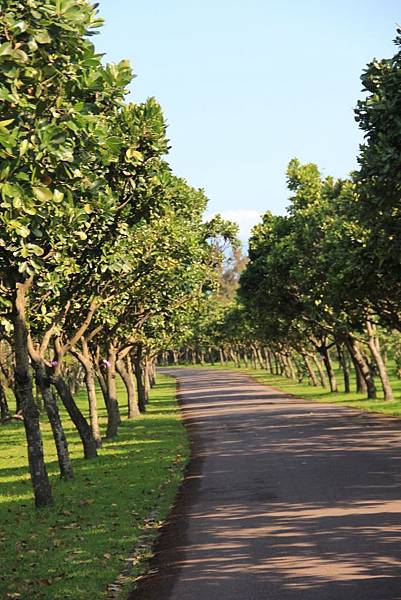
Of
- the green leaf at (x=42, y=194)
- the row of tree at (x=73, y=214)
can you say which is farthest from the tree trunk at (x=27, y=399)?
the green leaf at (x=42, y=194)

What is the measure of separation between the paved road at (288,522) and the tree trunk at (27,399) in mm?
2837

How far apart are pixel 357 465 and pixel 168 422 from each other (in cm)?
2282

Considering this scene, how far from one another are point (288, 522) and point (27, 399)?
6355mm

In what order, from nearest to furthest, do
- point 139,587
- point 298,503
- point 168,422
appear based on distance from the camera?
point 139,587, point 298,503, point 168,422

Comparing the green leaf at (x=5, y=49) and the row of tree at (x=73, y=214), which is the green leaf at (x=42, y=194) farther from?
the green leaf at (x=5, y=49)

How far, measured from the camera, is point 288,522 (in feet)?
47.8

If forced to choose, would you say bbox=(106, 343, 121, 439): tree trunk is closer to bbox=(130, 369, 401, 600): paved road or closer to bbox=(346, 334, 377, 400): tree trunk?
bbox=(130, 369, 401, 600): paved road

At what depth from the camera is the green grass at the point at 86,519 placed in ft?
40.1

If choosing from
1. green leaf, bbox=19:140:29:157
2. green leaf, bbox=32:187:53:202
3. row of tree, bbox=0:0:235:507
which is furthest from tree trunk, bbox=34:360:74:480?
green leaf, bbox=19:140:29:157

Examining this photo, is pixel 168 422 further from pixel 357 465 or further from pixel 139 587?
pixel 139 587

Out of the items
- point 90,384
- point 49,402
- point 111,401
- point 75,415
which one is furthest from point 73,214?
point 111,401

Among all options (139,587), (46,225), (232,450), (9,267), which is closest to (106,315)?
(232,450)

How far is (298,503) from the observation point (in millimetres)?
16359

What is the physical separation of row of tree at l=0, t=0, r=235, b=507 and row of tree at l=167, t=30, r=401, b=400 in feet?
14.7
